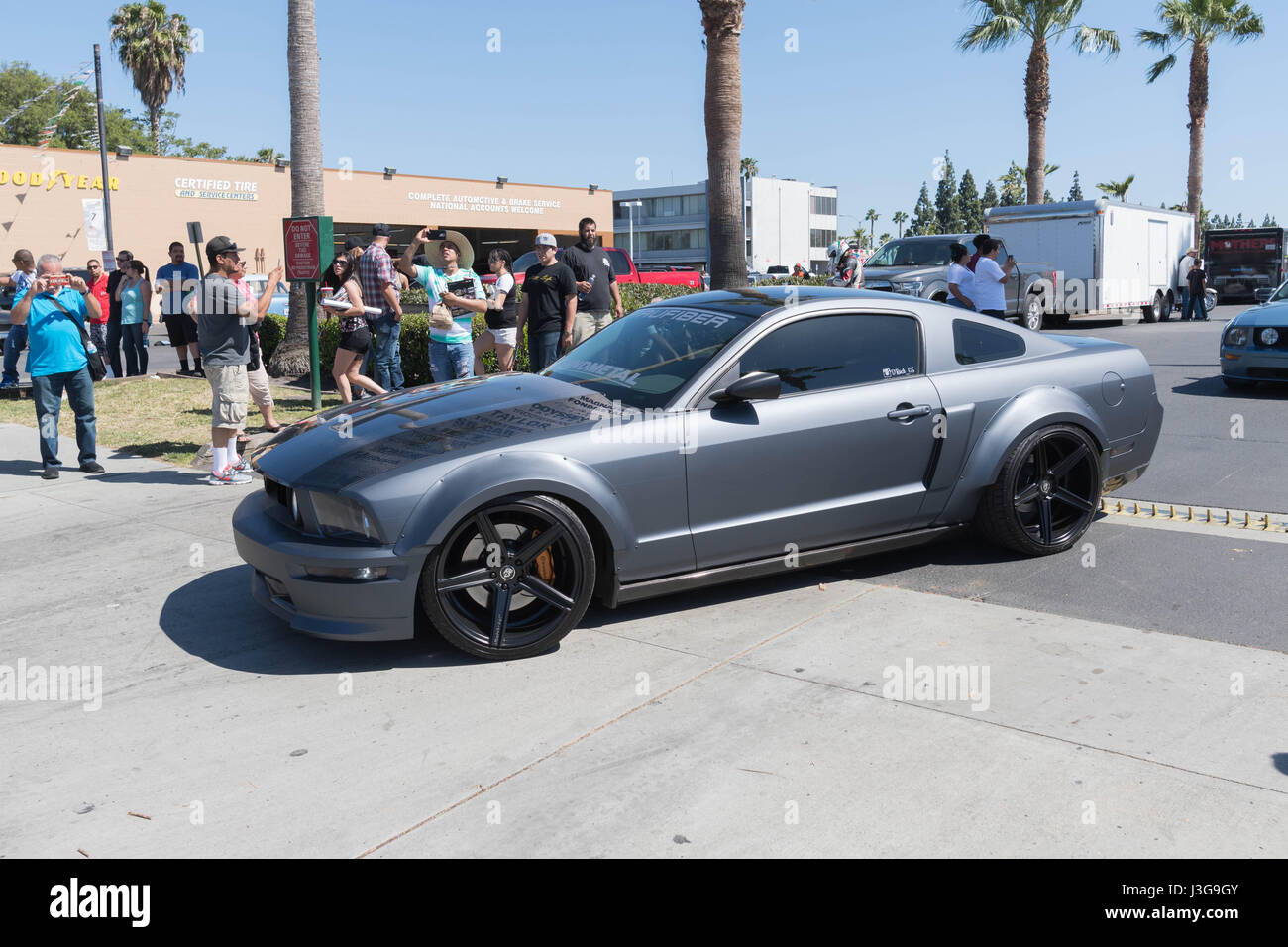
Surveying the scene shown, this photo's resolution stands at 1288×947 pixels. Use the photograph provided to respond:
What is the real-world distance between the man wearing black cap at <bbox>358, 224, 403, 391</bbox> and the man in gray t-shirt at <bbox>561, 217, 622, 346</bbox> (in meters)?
1.64

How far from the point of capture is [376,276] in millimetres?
10070

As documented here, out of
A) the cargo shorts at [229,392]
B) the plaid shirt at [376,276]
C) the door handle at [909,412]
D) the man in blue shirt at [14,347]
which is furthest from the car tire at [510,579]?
the man in blue shirt at [14,347]

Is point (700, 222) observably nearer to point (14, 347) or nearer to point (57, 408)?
point (14, 347)

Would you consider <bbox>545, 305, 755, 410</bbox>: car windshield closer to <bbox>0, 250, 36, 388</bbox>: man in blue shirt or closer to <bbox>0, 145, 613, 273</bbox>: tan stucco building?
<bbox>0, 250, 36, 388</bbox>: man in blue shirt

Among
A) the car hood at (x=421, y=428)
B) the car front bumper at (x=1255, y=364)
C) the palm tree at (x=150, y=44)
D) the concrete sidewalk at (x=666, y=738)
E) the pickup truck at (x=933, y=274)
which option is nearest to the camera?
the concrete sidewalk at (x=666, y=738)

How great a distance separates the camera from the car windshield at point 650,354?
207 inches

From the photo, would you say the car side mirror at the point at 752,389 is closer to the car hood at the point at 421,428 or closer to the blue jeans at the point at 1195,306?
the car hood at the point at 421,428

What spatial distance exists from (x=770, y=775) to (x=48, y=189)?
39413 mm

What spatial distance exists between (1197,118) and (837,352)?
4110 cm

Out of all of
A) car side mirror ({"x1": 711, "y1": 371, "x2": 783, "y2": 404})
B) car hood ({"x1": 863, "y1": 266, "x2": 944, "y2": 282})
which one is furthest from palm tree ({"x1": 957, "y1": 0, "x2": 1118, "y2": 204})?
car side mirror ({"x1": 711, "y1": 371, "x2": 783, "y2": 404})

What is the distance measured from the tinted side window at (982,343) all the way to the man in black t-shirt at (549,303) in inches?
185

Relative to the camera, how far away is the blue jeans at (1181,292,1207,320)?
1003 inches

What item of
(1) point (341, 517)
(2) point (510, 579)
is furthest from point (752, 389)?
(1) point (341, 517)
